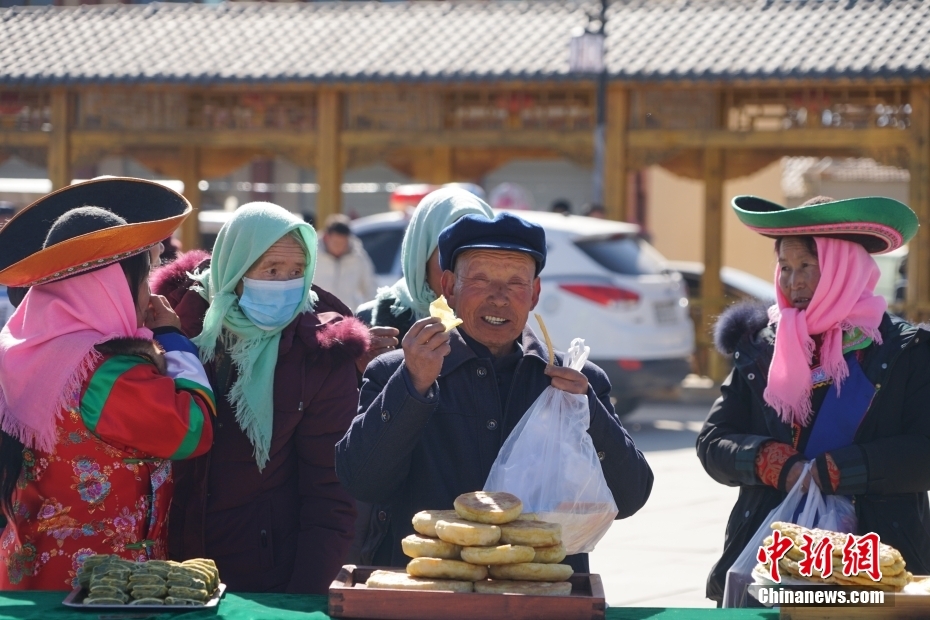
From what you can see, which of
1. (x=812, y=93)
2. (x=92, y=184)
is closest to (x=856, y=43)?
(x=812, y=93)

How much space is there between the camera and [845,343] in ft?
13.5

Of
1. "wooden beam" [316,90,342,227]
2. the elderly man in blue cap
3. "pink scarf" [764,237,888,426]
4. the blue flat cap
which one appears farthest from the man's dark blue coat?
"wooden beam" [316,90,342,227]

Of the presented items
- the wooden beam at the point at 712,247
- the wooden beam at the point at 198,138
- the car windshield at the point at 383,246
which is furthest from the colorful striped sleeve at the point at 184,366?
the wooden beam at the point at 198,138

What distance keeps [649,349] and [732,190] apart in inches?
609

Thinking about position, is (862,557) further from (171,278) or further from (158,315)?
(171,278)

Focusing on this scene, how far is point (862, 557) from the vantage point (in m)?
3.11

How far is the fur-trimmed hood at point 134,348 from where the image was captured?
3.43 meters

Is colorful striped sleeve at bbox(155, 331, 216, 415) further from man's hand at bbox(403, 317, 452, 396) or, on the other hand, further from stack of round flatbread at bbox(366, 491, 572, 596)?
stack of round flatbread at bbox(366, 491, 572, 596)

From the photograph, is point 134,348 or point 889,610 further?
point 134,348

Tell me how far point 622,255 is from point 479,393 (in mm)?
8908

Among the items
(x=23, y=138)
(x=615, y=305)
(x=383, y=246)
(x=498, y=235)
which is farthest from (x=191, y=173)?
(x=498, y=235)

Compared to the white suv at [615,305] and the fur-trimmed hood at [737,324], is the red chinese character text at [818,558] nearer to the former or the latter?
the fur-trimmed hood at [737,324]

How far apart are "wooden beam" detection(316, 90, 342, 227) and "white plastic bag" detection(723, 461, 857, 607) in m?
12.4

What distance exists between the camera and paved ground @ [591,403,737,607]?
657 centimetres
